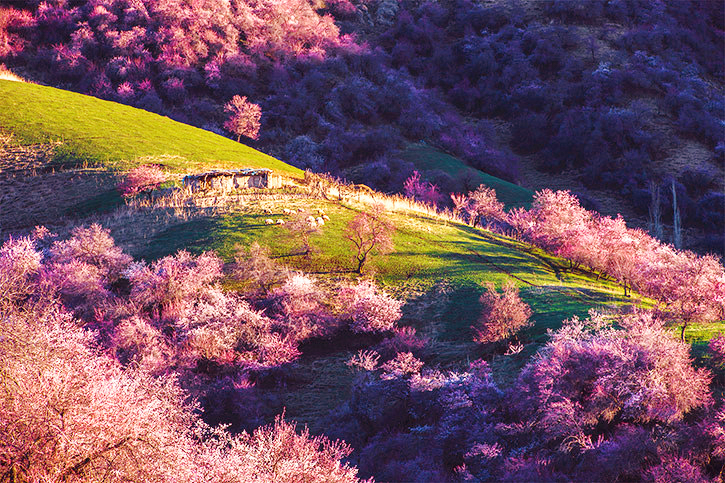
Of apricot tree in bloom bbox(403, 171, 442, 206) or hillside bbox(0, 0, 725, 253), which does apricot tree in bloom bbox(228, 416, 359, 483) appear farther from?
hillside bbox(0, 0, 725, 253)

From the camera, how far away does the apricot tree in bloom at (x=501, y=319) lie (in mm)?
20312

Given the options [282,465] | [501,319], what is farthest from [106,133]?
[282,465]

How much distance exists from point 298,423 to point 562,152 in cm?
6463

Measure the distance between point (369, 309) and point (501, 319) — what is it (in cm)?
519

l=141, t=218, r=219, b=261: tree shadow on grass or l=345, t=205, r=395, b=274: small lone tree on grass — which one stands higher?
Result: l=345, t=205, r=395, b=274: small lone tree on grass

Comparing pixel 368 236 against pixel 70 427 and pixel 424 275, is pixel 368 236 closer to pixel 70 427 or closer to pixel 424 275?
pixel 424 275

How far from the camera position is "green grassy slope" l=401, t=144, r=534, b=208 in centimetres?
5416

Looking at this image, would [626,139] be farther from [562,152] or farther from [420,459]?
[420,459]

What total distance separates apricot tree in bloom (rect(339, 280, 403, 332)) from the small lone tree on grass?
2632 millimetres

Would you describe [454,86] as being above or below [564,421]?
above

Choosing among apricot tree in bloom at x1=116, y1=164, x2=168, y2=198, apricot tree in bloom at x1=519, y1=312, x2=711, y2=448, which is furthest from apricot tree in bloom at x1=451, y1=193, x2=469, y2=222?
apricot tree in bloom at x1=519, y1=312, x2=711, y2=448

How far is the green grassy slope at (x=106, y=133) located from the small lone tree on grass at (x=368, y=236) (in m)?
13.1

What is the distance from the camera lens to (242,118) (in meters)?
62.6

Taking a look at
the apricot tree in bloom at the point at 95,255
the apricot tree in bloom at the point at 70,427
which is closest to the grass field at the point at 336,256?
the apricot tree in bloom at the point at 95,255
